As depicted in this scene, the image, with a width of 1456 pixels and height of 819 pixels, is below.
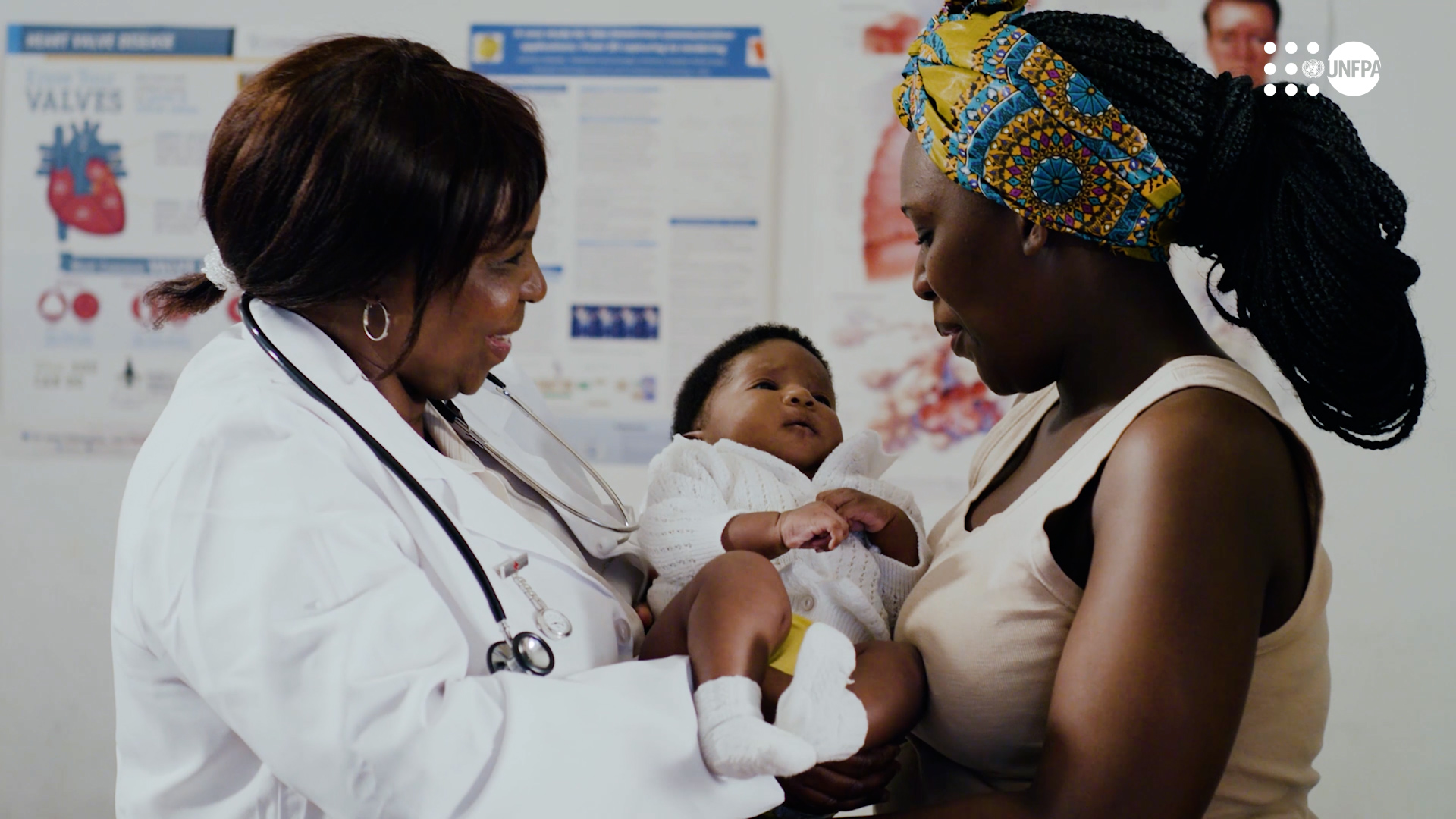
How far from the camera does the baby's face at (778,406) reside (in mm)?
1647

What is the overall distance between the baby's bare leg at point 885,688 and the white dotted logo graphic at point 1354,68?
1973 mm

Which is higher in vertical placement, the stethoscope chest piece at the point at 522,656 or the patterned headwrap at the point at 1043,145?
the patterned headwrap at the point at 1043,145

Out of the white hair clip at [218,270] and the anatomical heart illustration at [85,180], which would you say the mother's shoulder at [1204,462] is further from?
the anatomical heart illustration at [85,180]

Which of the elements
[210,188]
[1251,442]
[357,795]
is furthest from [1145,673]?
[210,188]

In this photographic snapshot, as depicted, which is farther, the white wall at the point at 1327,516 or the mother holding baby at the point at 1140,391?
the white wall at the point at 1327,516

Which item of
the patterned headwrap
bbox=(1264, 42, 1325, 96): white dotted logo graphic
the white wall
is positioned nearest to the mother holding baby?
the patterned headwrap

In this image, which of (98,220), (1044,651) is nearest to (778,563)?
(1044,651)

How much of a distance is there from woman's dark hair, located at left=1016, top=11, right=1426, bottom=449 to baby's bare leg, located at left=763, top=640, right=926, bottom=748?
51 centimetres

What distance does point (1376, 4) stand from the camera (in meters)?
2.40

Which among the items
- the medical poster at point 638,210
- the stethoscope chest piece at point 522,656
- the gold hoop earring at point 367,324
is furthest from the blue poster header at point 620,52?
the stethoscope chest piece at point 522,656

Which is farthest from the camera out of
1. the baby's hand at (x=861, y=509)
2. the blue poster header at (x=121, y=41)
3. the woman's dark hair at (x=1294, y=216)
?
the blue poster header at (x=121, y=41)

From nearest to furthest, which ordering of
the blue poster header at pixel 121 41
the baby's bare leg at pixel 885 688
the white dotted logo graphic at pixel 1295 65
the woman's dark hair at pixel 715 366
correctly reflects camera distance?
the baby's bare leg at pixel 885 688
the woman's dark hair at pixel 715 366
the white dotted logo graphic at pixel 1295 65
the blue poster header at pixel 121 41

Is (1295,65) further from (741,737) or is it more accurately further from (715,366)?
(741,737)

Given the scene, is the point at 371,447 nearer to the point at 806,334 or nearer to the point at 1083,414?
the point at 1083,414
